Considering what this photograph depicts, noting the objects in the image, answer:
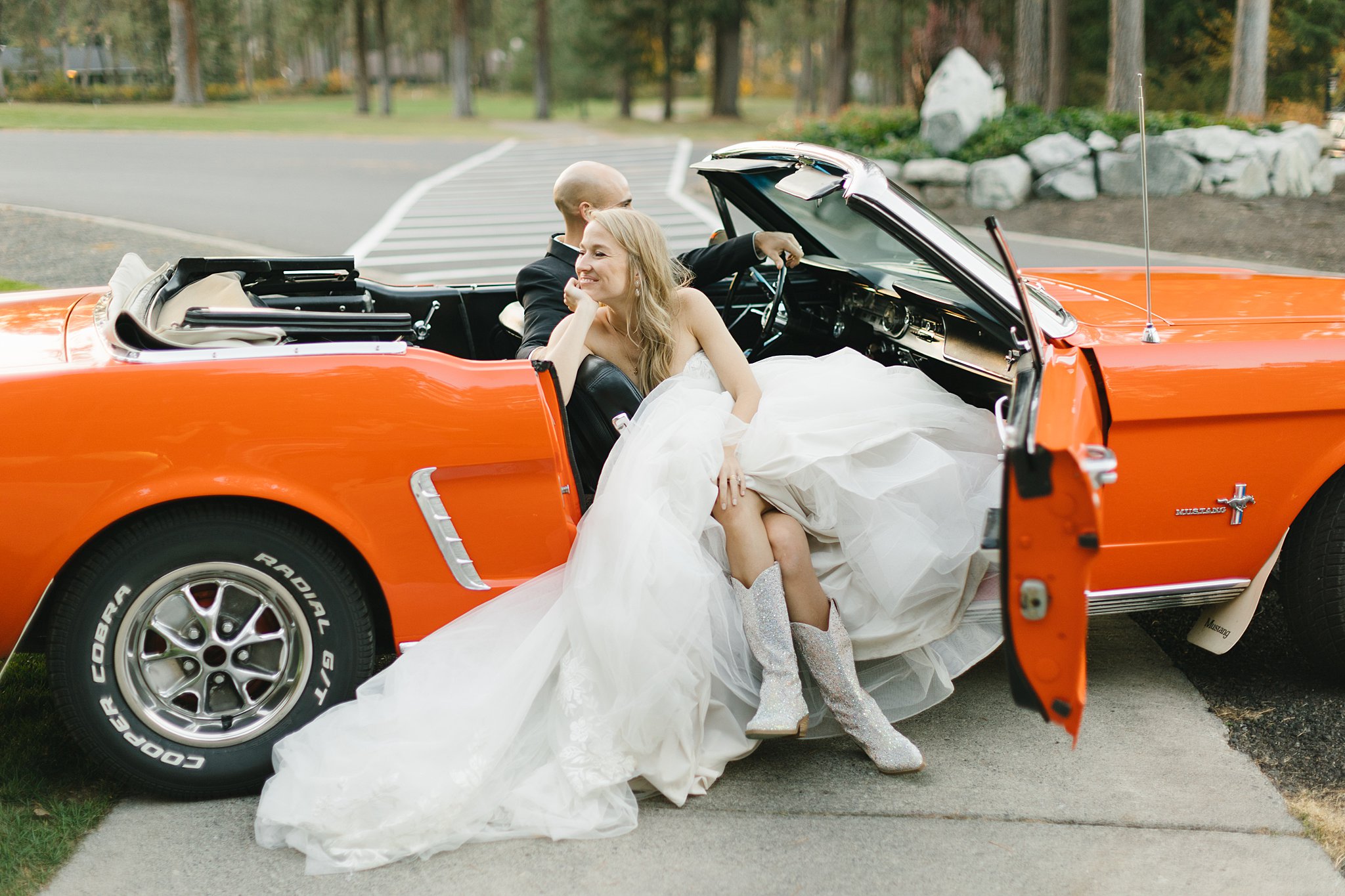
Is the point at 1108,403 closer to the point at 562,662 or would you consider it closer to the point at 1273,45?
the point at 562,662

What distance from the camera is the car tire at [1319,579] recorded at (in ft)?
10.4

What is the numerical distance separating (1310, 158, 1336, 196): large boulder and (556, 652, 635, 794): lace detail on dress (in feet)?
47.2

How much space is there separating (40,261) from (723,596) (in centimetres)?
769

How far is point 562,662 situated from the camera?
9.54 feet

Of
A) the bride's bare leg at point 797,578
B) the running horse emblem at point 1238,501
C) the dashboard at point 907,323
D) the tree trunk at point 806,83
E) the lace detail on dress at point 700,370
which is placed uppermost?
the tree trunk at point 806,83

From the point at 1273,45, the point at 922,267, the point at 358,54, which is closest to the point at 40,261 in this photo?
the point at 922,267

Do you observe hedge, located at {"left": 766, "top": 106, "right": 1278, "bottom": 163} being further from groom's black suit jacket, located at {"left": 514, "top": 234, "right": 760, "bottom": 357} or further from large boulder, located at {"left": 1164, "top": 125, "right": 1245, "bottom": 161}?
groom's black suit jacket, located at {"left": 514, "top": 234, "right": 760, "bottom": 357}

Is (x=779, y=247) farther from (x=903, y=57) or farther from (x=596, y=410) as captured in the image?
(x=903, y=57)

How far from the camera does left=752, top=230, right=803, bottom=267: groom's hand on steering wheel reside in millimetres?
3852

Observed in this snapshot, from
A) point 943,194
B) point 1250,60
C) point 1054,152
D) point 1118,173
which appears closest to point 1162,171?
point 1118,173

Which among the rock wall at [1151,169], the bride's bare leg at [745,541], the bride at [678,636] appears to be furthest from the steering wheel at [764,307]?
the rock wall at [1151,169]

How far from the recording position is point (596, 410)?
3.28 meters

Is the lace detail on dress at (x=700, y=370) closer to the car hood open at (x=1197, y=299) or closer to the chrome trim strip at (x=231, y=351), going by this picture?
the chrome trim strip at (x=231, y=351)

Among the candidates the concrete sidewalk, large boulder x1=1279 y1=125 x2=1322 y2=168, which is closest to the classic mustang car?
the concrete sidewalk
